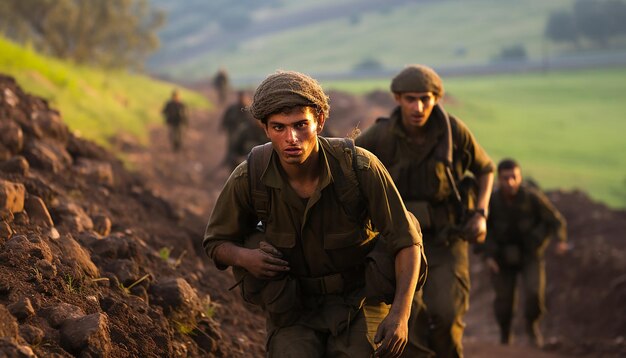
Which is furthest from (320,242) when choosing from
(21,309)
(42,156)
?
(42,156)

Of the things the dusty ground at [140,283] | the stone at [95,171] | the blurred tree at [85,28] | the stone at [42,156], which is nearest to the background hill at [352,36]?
the blurred tree at [85,28]

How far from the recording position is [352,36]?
346 ft

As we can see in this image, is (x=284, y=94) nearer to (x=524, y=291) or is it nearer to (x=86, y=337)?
(x=86, y=337)

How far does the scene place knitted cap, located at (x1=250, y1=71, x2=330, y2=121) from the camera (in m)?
4.00

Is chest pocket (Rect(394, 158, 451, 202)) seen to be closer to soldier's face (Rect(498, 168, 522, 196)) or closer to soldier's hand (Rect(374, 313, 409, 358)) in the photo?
soldier's hand (Rect(374, 313, 409, 358))

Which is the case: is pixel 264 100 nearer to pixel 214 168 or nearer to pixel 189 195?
pixel 189 195

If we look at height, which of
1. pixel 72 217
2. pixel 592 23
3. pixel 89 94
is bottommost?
pixel 592 23

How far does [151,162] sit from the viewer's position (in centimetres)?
2178

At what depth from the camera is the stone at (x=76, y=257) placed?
205 inches

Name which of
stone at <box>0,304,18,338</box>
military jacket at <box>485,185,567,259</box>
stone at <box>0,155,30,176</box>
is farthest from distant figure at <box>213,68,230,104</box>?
stone at <box>0,304,18,338</box>

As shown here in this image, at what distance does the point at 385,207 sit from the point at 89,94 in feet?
80.5

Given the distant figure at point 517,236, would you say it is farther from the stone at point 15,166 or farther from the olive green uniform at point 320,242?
the olive green uniform at point 320,242

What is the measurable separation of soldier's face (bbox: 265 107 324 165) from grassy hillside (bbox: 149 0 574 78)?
7542 cm

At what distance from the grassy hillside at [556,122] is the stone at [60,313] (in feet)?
66.7
